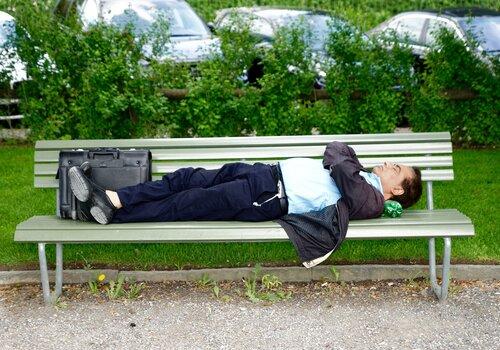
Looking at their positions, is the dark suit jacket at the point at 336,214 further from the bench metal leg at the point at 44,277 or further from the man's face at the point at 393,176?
the bench metal leg at the point at 44,277

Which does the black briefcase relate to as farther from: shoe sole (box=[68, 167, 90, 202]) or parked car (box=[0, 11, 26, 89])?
parked car (box=[0, 11, 26, 89])

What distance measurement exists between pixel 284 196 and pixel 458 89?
4.02 meters

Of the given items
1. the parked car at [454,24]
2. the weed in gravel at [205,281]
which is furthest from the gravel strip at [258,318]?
the parked car at [454,24]

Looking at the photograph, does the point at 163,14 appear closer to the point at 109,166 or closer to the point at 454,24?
the point at 109,166

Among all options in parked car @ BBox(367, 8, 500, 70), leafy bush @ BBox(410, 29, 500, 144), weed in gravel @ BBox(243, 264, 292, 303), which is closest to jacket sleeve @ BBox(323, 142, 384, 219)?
weed in gravel @ BBox(243, 264, 292, 303)

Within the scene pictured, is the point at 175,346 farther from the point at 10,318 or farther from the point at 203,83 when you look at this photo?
the point at 203,83

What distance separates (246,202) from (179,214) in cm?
41

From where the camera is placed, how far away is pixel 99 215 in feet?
15.9

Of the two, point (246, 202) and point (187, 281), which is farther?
point (187, 281)

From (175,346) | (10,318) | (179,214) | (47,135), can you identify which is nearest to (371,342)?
(175,346)

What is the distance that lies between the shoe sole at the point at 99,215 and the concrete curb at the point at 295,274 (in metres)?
0.59

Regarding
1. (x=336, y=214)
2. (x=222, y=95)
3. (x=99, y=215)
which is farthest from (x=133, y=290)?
(x=222, y=95)

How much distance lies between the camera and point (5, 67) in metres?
8.70

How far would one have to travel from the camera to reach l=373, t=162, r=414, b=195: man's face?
514 cm
